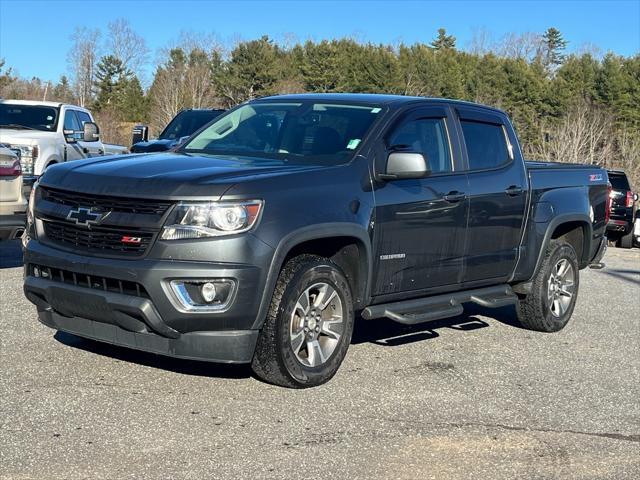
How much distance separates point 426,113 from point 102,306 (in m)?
2.98

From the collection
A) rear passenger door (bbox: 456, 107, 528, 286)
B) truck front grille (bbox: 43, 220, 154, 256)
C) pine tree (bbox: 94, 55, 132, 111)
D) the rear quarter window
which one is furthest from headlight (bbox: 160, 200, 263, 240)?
pine tree (bbox: 94, 55, 132, 111)

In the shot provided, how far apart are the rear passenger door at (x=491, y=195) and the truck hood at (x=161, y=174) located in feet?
5.67

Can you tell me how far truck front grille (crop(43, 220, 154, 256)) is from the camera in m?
5.14

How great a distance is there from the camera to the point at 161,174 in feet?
17.5

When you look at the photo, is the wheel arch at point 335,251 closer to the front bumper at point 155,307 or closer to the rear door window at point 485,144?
the front bumper at point 155,307

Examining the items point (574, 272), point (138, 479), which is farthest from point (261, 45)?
point (138, 479)

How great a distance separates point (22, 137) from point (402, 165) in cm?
907

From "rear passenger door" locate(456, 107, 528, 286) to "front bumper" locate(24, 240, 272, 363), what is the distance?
2.35 m

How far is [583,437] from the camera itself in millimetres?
5156

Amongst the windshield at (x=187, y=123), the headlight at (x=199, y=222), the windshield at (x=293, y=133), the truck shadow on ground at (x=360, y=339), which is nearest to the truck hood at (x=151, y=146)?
the windshield at (x=187, y=123)

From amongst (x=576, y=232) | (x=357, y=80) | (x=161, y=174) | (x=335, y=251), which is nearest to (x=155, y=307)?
(x=161, y=174)

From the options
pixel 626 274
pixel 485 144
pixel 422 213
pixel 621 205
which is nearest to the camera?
pixel 422 213

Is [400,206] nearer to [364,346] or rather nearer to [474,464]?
[364,346]

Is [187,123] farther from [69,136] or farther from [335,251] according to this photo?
[335,251]
